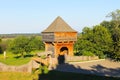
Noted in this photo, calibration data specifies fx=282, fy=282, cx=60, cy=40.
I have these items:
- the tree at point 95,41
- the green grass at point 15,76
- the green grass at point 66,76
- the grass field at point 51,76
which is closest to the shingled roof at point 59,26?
the tree at point 95,41

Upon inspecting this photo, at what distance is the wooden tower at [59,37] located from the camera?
156ft

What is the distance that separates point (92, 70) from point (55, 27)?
48.9 feet

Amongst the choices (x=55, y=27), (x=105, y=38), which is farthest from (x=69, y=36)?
(x=105, y=38)

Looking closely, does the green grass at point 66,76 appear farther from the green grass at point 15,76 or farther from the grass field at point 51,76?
the green grass at point 15,76

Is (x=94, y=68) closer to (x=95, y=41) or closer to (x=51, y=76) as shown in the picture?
(x=51, y=76)

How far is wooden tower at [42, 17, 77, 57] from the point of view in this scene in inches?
1874

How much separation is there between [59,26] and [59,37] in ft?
7.88

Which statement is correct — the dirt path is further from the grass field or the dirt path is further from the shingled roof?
the shingled roof

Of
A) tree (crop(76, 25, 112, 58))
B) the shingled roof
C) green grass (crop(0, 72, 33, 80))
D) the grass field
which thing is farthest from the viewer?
tree (crop(76, 25, 112, 58))

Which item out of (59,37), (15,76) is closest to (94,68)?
(15,76)

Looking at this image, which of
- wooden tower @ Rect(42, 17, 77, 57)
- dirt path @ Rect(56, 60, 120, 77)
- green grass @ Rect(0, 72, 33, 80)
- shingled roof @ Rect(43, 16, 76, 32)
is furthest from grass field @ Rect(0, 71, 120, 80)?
shingled roof @ Rect(43, 16, 76, 32)

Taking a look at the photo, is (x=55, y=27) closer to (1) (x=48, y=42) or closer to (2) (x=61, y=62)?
(1) (x=48, y=42)

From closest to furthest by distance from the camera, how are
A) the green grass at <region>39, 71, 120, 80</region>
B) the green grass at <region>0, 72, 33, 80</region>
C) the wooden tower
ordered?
the green grass at <region>39, 71, 120, 80</region>, the green grass at <region>0, 72, 33, 80</region>, the wooden tower

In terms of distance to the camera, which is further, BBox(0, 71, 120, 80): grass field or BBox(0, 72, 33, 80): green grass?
BBox(0, 72, 33, 80): green grass
